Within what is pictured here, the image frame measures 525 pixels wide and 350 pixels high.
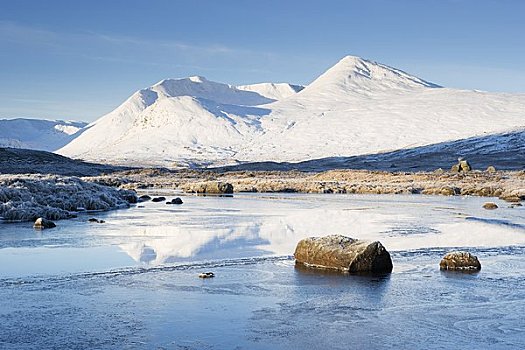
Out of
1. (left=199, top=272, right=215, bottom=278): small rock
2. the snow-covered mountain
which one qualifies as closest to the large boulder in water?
(left=199, top=272, right=215, bottom=278): small rock

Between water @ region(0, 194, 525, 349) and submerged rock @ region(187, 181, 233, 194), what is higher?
submerged rock @ region(187, 181, 233, 194)

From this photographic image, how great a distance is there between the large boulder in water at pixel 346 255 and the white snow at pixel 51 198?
15.0 m

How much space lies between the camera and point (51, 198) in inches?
1275

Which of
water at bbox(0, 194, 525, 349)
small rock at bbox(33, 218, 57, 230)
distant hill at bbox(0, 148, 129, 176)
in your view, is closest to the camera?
water at bbox(0, 194, 525, 349)

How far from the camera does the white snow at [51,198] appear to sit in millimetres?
27775

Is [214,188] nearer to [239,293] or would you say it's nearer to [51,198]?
[51,198]

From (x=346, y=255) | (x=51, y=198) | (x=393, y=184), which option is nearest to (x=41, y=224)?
(x=51, y=198)

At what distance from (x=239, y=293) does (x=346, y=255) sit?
3.41 m

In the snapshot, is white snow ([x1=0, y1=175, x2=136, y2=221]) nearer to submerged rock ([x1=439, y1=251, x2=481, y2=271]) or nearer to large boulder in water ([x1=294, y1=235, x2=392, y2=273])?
large boulder in water ([x1=294, y1=235, x2=392, y2=273])

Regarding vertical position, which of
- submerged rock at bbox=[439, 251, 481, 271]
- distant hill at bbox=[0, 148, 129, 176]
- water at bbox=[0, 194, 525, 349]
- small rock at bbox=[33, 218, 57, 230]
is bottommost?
water at bbox=[0, 194, 525, 349]

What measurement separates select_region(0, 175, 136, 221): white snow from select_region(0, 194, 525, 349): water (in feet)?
10.8

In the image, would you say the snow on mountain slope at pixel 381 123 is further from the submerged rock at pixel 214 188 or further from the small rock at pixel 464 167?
the submerged rock at pixel 214 188

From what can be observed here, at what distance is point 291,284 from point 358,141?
135816mm

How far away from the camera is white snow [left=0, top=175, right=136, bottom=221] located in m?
27.8
